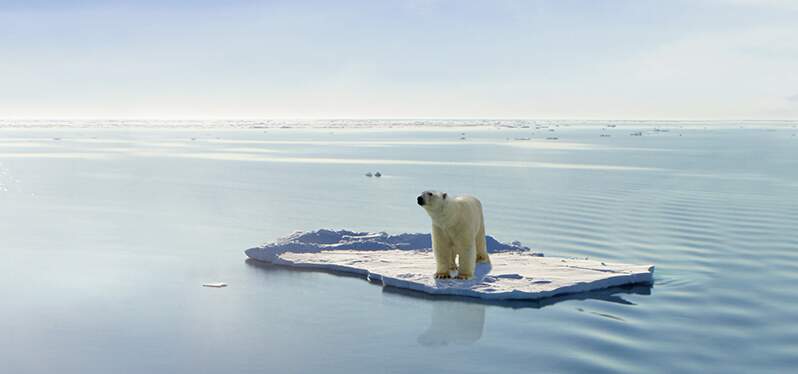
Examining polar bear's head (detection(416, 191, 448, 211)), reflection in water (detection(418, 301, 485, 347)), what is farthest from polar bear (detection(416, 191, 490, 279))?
reflection in water (detection(418, 301, 485, 347))

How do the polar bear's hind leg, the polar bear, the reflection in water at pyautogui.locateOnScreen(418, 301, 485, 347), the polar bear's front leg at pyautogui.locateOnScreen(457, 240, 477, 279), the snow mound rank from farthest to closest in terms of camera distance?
the polar bear's hind leg, the polar bear's front leg at pyautogui.locateOnScreen(457, 240, 477, 279), the polar bear, the snow mound, the reflection in water at pyautogui.locateOnScreen(418, 301, 485, 347)

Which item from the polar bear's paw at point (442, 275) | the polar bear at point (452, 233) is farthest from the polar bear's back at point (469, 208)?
the polar bear's paw at point (442, 275)

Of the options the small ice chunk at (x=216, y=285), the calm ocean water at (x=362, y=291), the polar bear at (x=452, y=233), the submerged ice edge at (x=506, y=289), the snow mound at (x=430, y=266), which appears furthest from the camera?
the small ice chunk at (x=216, y=285)

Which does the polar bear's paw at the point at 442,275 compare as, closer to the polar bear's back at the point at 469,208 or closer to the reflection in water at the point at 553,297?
the reflection in water at the point at 553,297

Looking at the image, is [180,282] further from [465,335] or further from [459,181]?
[459,181]

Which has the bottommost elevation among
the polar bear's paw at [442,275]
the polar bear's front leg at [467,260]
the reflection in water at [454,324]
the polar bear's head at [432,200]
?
the reflection in water at [454,324]

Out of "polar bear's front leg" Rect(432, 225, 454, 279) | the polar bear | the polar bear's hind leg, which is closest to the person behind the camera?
the polar bear

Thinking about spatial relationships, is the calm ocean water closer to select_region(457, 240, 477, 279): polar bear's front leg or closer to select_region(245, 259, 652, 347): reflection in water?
select_region(245, 259, 652, 347): reflection in water
